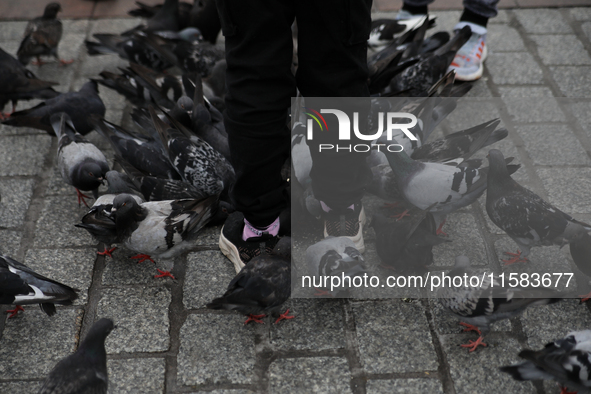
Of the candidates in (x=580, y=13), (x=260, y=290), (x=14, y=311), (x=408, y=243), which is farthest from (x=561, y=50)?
(x=14, y=311)

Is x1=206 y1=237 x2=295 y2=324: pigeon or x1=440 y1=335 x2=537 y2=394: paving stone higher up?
x1=206 y1=237 x2=295 y2=324: pigeon

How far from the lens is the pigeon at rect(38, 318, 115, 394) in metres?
2.43

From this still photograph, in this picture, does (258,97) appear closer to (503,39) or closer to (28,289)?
(28,289)

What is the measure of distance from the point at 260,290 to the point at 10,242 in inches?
75.6

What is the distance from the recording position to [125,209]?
10.8 ft

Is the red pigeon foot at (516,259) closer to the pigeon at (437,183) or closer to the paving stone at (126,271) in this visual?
the pigeon at (437,183)

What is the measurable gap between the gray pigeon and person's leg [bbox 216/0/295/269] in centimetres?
34

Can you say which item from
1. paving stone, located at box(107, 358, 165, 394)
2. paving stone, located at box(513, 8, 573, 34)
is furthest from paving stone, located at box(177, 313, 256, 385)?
paving stone, located at box(513, 8, 573, 34)

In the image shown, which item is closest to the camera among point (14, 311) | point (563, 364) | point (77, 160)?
point (563, 364)

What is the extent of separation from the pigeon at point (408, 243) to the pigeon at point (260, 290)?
67 centimetres

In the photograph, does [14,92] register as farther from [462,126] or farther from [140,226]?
[462,126]

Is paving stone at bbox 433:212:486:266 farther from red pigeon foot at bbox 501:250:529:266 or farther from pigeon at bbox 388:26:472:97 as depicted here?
pigeon at bbox 388:26:472:97

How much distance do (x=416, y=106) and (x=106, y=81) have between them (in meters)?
2.82

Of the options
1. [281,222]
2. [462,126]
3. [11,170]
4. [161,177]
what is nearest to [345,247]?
[281,222]
